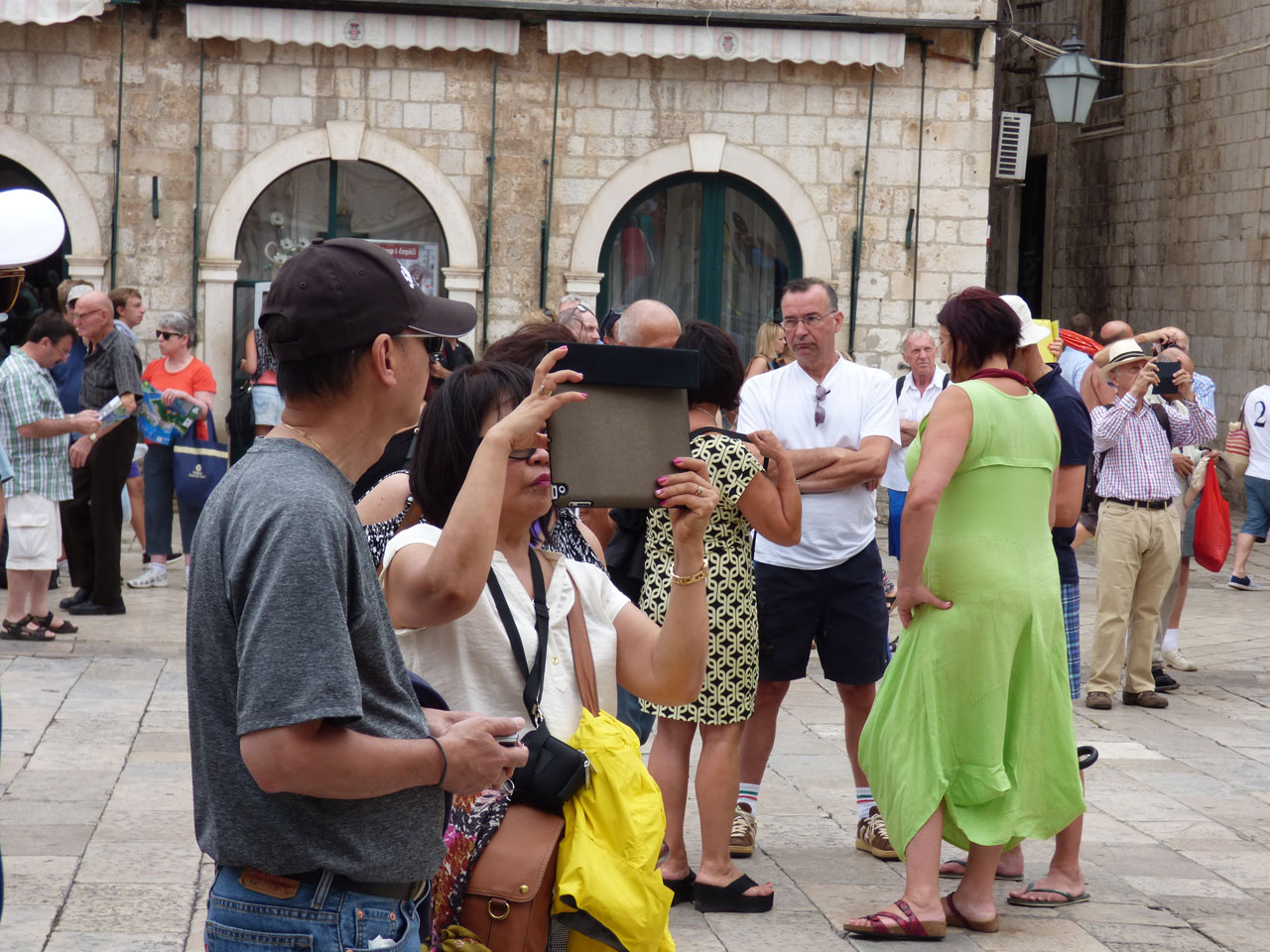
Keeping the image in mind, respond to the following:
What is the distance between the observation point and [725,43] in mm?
13750

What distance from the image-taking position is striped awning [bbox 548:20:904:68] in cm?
1355

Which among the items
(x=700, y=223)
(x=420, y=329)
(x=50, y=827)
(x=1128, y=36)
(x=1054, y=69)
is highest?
(x=1128, y=36)

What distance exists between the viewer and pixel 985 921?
14.7 ft

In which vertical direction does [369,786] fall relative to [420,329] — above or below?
below

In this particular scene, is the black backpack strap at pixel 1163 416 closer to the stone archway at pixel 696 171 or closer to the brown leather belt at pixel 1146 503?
the brown leather belt at pixel 1146 503

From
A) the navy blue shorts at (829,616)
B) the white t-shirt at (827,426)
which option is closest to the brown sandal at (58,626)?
the white t-shirt at (827,426)

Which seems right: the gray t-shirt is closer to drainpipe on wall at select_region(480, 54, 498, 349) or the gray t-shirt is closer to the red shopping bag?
the red shopping bag

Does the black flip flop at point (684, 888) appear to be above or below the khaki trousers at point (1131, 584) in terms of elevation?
below

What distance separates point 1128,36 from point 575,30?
9.66 m

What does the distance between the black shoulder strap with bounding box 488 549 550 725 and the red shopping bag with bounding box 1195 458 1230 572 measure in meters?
6.83

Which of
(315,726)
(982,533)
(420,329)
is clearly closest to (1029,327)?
(982,533)

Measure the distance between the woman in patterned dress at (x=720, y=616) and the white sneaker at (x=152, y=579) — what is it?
6437 millimetres

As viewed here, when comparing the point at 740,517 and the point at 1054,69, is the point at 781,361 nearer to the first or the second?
the point at 1054,69

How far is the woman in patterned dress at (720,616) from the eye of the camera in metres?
4.44
